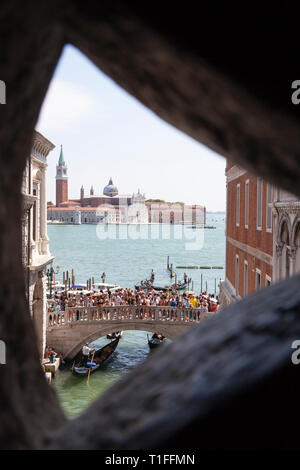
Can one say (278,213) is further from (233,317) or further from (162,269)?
(162,269)

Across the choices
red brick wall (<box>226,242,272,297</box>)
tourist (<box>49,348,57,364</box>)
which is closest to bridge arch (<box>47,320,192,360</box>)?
tourist (<box>49,348,57,364</box>)

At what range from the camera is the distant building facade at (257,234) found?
295 inches

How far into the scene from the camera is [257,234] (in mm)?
A: 10453

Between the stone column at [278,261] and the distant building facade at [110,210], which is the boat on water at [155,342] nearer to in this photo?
the stone column at [278,261]

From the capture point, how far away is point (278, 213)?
812cm

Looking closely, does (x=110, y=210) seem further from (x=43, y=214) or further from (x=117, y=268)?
(x=43, y=214)

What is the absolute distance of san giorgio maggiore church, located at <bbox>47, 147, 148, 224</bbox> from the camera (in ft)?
407

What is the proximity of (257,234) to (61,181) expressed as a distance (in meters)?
116

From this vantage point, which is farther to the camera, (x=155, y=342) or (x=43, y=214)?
(x=155, y=342)

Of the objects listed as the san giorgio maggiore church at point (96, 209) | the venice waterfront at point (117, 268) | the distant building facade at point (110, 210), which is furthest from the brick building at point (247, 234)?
the san giorgio maggiore church at point (96, 209)

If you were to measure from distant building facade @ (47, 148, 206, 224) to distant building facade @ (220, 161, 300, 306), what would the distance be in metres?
107

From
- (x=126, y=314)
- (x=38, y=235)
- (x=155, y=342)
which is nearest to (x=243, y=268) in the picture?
(x=38, y=235)

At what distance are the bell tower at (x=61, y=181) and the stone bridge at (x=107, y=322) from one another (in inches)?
4124

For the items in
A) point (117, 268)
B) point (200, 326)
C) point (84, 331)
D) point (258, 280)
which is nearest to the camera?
point (200, 326)
